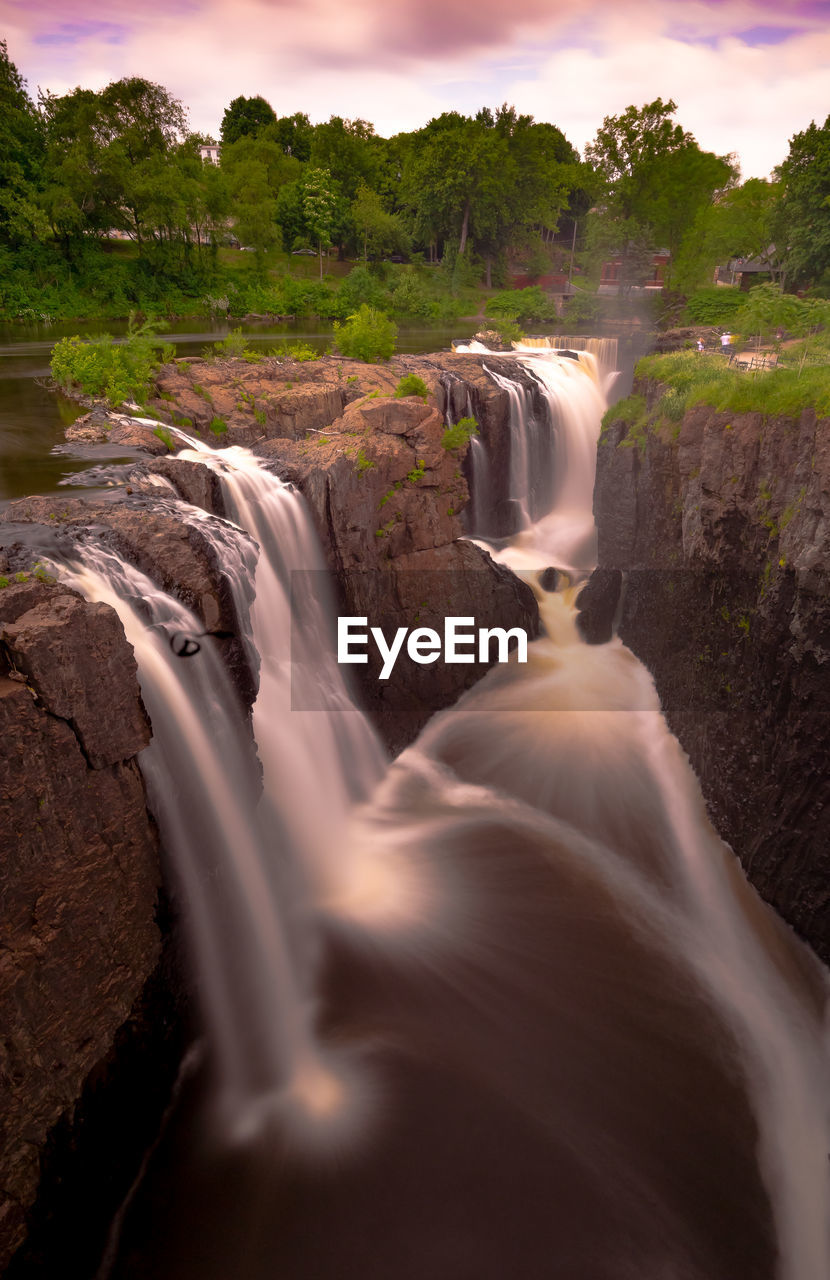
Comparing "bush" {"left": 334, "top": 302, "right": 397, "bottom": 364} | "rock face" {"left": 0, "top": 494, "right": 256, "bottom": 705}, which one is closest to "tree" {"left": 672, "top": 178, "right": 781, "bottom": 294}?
"bush" {"left": 334, "top": 302, "right": 397, "bottom": 364}

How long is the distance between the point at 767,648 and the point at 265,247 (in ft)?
171

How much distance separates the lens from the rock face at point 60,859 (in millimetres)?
5730

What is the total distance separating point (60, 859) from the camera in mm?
6145

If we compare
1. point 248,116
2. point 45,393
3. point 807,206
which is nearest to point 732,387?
point 45,393

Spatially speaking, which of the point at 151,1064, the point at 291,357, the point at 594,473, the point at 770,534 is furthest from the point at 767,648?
the point at 291,357

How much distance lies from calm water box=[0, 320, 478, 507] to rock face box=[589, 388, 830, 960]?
436 inches

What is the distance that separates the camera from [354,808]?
1234cm

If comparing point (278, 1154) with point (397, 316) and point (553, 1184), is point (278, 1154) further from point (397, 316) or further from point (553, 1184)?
point (397, 316)

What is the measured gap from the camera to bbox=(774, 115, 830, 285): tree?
2914 centimetres

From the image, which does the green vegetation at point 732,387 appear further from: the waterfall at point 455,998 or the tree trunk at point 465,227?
the tree trunk at point 465,227

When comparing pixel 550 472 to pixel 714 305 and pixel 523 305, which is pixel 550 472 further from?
pixel 523 305

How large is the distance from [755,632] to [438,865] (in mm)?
6455

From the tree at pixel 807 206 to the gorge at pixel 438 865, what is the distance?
22826mm

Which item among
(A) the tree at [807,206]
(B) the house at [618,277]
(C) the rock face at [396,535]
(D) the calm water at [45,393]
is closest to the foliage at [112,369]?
(D) the calm water at [45,393]
